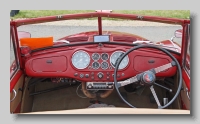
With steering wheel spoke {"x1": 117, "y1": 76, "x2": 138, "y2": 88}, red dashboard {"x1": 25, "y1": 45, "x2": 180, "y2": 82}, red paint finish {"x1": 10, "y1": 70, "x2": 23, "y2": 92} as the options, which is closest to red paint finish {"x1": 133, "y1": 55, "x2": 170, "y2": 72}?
red dashboard {"x1": 25, "y1": 45, "x2": 180, "y2": 82}

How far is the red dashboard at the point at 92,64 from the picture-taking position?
11.4 ft

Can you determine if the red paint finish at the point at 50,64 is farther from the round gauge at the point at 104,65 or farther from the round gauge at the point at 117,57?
the round gauge at the point at 117,57

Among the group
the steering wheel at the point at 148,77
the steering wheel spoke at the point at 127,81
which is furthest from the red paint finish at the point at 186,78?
the steering wheel spoke at the point at 127,81

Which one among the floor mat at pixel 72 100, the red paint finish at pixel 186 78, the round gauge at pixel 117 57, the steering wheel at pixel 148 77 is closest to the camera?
the steering wheel at pixel 148 77

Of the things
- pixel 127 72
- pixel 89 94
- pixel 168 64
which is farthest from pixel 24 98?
pixel 168 64

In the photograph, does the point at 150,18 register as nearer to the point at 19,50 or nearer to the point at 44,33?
the point at 19,50

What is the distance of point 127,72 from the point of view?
3.48m

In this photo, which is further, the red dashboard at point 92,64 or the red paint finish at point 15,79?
the red dashboard at point 92,64

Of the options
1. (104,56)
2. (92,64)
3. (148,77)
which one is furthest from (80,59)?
(148,77)

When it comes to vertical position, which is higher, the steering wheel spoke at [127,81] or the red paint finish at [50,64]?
the red paint finish at [50,64]

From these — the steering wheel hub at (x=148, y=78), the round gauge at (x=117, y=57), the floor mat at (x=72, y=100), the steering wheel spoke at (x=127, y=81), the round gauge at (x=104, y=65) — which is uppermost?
the round gauge at (x=117, y=57)

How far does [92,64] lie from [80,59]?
0.14 m

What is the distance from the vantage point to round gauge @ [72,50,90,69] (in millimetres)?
3473

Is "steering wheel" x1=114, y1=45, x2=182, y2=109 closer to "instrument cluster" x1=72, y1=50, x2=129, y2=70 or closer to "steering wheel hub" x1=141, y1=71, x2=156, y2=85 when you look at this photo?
"steering wheel hub" x1=141, y1=71, x2=156, y2=85
